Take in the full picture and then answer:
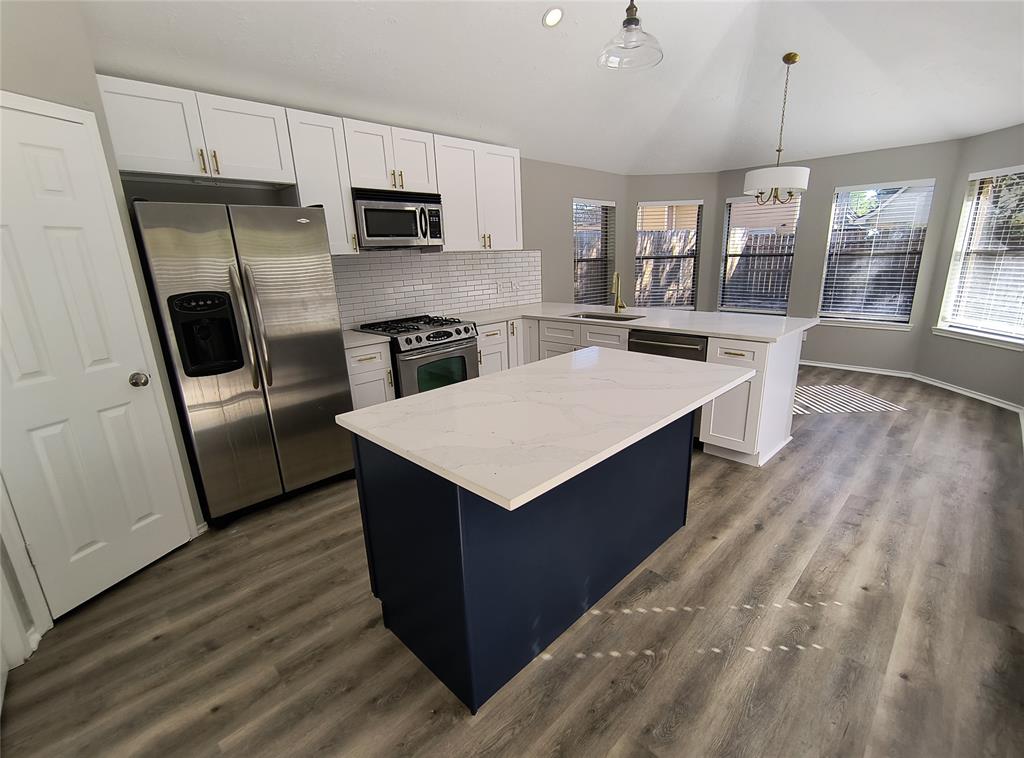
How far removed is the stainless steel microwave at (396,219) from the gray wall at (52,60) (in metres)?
1.33

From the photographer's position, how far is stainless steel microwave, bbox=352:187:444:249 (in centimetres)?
314

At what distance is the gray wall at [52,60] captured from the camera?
1.67 meters

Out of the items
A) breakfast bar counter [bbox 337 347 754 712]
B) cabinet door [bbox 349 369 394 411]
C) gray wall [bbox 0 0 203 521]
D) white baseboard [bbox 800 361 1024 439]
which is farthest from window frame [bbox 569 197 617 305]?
gray wall [bbox 0 0 203 521]

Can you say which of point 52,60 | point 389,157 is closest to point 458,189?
point 389,157

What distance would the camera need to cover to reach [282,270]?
2559 mm

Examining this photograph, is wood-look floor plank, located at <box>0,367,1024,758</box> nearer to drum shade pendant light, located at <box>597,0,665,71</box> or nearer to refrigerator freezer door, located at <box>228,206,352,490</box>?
refrigerator freezer door, located at <box>228,206,352,490</box>

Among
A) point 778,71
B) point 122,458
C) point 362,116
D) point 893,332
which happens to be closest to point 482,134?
point 362,116

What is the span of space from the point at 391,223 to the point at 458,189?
804 mm

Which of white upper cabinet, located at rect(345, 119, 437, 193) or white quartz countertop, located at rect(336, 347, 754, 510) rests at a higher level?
white upper cabinet, located at rect(345, 119, 437, 193)

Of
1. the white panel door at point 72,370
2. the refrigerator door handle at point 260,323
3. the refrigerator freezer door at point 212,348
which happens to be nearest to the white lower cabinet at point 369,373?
the refrigerator door handle at point 260,323

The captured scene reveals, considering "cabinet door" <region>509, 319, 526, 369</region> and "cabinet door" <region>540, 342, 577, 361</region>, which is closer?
"cabinet door" <region>540, 342, 577, 361</region>

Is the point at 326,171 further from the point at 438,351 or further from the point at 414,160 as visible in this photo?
the point at 438,351

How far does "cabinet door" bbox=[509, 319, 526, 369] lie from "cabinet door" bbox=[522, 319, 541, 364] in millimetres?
19

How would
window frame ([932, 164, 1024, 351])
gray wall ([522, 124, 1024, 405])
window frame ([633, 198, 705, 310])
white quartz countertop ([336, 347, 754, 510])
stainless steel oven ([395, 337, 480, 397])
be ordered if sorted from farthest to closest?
window frame ([633, 198, 705, 310]), gray wall ([522, 124, 1024, 405]), window frame ([932, 164, 1024, 351]), stainless steel oven ([395, 337, 480, 397]), white quartz countertop ([336, 347, 754, 510])
